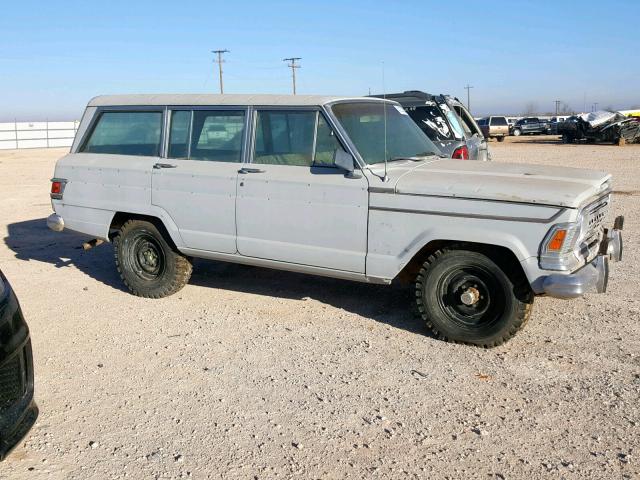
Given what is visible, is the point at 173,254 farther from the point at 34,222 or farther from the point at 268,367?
the point at 34,222

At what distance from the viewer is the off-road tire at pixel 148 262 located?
6.54 m

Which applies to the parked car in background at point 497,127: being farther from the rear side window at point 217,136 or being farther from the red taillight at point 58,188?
the rear side window at point 217,136

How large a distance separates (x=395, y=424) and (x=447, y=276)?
5.18 ft

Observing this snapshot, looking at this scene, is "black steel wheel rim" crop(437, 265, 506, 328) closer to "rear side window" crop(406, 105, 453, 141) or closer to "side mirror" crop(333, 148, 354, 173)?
"side mirror" crop(333, 148, 354, 173)

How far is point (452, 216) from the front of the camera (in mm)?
4973

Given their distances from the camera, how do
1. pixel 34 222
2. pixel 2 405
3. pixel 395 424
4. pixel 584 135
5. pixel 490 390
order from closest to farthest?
pixel 2 405, pixel 395 424, pixel 490 390, pixel 34 222, pixel 584 135

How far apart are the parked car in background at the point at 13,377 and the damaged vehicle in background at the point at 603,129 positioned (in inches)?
1392

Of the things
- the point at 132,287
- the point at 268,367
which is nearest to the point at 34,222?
the point at 132,287

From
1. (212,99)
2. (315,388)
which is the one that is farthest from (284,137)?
(315,388)

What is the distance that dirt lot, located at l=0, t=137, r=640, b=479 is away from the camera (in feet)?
11.9

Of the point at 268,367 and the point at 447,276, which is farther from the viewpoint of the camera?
the point at 447,276

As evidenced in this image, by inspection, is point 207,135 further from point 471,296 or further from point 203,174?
point 471,296

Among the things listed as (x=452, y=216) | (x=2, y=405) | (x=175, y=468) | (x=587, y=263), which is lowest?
(x=175, y=468)

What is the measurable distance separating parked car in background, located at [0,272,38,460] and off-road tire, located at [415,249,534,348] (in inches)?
117
